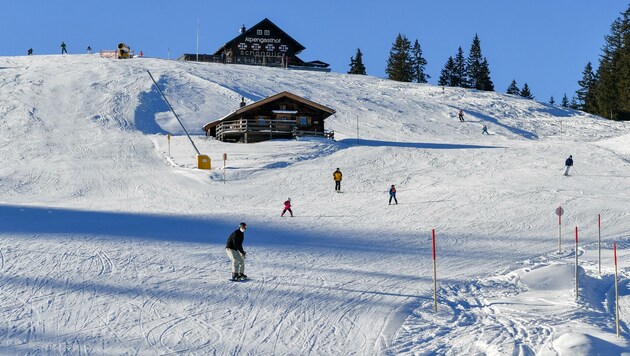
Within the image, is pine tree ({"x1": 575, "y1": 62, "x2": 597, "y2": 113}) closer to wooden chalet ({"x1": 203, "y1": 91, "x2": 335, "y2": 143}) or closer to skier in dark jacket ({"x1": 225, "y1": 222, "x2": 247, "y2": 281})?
wooden chalet ({"x1": 203, "y1": 91, "x2": 335, "y2": 143})

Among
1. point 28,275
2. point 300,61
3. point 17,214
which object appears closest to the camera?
point 28,275

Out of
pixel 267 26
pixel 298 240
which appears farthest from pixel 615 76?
pixel 298 240

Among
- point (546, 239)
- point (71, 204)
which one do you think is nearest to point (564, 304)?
point (546, 239)

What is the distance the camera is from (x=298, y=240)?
20172mm

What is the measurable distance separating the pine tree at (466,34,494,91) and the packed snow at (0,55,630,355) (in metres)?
44.0

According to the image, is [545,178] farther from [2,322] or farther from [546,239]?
[2,322]

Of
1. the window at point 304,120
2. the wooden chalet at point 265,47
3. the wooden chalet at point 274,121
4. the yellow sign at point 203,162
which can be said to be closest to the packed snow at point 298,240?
the yellow sign at point 203,162

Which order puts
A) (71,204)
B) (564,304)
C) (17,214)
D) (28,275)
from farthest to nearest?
(71,204) → (17,214) → (28,275) → (564,304)

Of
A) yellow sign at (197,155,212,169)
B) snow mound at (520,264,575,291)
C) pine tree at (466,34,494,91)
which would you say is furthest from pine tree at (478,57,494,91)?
snow mound at (520,264,575,291)

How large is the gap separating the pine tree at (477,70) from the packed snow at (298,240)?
4404 cm

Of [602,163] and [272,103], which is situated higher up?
[272,103]

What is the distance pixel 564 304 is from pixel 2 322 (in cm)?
1003

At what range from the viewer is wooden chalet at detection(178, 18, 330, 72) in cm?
8681

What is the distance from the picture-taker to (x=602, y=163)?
36.4m
